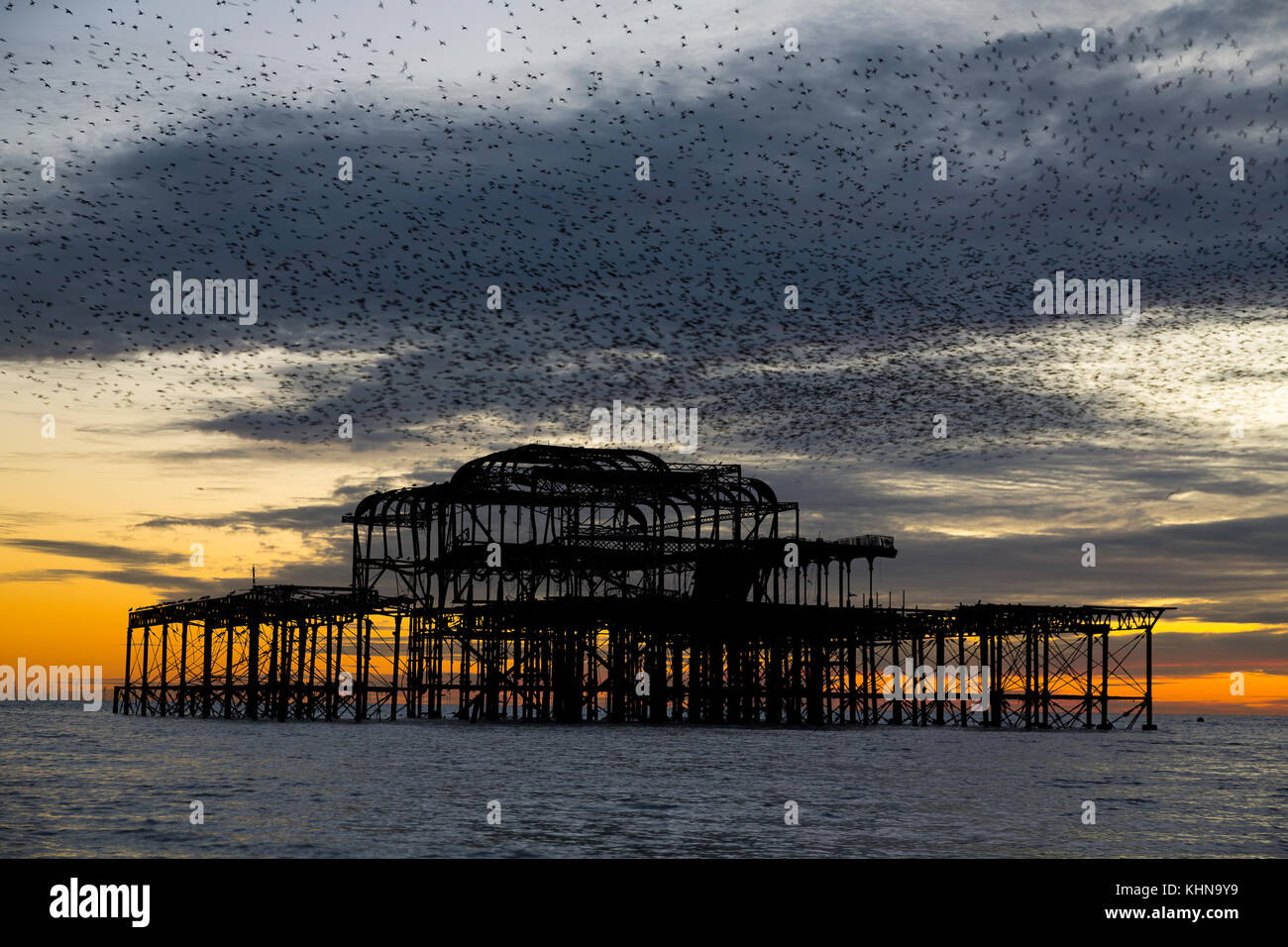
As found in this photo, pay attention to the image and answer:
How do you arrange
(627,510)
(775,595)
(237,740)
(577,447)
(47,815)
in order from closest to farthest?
1. (47,815)
2. (237,740)
3. (775,595)
4. (577,447)
5. (627,510)

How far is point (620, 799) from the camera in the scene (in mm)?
35438

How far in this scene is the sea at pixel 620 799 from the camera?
26.5m

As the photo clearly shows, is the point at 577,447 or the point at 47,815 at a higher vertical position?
the point at 577,447

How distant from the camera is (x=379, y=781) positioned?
129ft

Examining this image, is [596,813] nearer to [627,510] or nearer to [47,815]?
[47,815]

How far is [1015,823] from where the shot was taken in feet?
101

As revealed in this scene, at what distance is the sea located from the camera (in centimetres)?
2653
